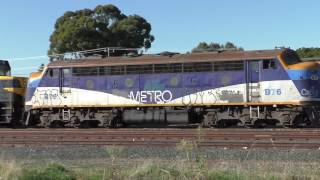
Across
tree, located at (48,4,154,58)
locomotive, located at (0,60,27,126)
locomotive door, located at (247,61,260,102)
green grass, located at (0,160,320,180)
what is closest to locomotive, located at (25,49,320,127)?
locomotive door, located at (247,61,260,102)

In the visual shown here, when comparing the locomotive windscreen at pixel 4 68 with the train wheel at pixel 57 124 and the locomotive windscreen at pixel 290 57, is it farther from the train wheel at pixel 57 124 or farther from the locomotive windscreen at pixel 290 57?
the locomotive windscreen at pixel 290 57

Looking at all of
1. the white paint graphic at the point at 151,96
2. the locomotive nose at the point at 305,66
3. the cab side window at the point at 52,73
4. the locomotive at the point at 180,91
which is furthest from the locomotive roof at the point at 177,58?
the white paint graphic at the point at 151,96

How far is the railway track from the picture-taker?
16.3m

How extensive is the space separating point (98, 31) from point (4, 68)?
26.3 metres

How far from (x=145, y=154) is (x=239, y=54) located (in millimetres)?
9501

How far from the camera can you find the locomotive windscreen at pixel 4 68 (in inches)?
1185

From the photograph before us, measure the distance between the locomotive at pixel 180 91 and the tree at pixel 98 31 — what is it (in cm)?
2766

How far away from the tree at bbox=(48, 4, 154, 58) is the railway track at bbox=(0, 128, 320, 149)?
33726 millimetres

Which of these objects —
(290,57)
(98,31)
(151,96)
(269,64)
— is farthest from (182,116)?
(98,31)

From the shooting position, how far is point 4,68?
3025cm

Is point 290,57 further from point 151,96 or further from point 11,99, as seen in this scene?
point 11,99

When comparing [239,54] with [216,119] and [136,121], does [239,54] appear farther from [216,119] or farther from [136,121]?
[136,121]

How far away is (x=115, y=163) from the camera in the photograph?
12344 mm

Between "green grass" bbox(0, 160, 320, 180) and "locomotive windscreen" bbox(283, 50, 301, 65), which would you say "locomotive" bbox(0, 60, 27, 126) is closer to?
"locomotive windscreen" bbox(283, 50, 301, 65)
